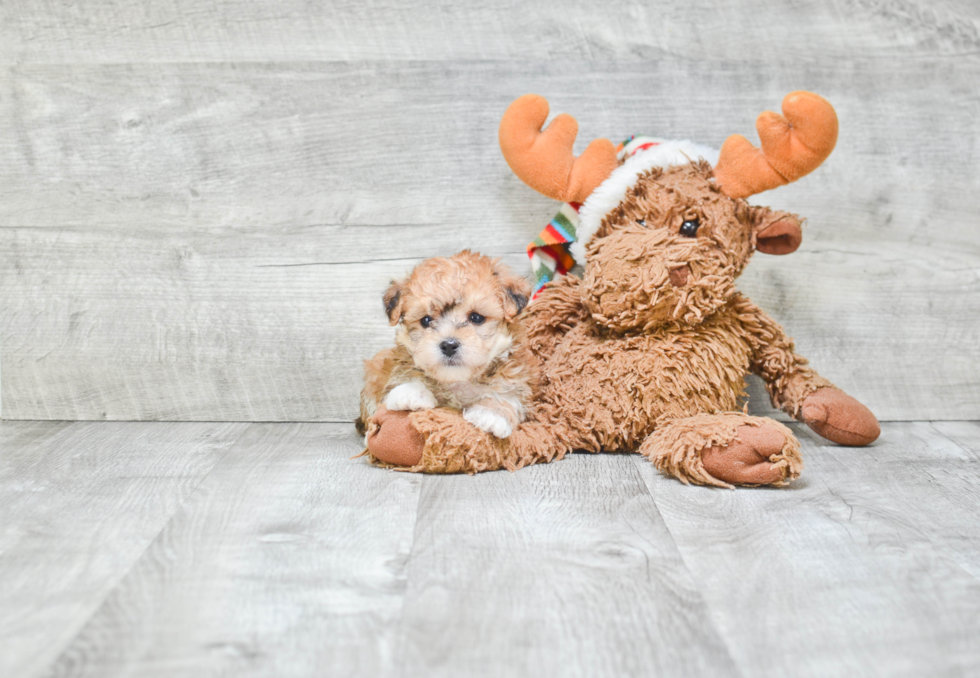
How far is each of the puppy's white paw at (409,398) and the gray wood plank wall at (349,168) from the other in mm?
482

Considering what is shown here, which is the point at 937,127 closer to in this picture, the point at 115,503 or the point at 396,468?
the point at 396,468

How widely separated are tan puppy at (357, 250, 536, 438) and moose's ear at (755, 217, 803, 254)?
56 cm

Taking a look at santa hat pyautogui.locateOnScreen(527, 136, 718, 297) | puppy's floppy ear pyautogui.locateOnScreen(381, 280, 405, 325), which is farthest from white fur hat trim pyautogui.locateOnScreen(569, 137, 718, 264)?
puppy's floppy ear pyautogui.locateOnScreen(381, 280, 405, 325)

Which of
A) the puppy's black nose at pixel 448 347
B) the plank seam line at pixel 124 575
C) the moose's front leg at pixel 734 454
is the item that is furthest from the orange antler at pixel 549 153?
the plank seam line at pixel 124 575

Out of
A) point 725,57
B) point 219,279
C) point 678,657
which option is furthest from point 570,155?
point 678,657

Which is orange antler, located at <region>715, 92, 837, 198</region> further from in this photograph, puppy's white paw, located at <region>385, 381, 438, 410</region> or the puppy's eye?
puppy's white paw, located at <region>385, 381, 438, 410</region>

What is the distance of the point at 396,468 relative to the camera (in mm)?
1701

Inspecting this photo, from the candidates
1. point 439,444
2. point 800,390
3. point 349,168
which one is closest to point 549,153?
point 349,168

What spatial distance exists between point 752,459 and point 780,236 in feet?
1.74

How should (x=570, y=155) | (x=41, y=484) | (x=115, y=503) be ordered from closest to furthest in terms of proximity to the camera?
(x=115, y=503), (x=41, y=484), (x=570, y=155)

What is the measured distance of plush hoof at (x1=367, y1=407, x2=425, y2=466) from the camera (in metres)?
1.65

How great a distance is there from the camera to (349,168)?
2.08 metres

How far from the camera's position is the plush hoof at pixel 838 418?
1.87 m

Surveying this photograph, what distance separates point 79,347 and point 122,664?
4.49ft
